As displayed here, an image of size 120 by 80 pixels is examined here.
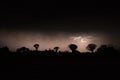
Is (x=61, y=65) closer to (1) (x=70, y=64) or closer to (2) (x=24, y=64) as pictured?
(1) (x=70, y=64)

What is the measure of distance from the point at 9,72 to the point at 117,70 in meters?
15.0

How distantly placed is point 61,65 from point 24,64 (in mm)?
5682

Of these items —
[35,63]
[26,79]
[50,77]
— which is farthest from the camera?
[35,63]

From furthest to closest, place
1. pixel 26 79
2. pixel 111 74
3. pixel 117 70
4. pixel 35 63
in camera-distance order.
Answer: pixel 35 63, pixel 117 70, pixel 111 74, pixel 26 79

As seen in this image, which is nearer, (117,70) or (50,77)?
(50,77)

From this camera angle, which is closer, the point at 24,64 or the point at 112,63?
the point at 24,64

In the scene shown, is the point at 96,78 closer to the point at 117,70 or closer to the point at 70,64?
the point at 117,70

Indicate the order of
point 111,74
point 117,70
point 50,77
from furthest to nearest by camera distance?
point 117,70
point 111,74
point 50,77

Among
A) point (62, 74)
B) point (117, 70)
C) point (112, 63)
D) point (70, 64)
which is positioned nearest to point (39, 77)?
point (62, 74)

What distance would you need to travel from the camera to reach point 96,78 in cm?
2531

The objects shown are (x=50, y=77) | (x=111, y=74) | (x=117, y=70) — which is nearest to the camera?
(x=50, y=77)

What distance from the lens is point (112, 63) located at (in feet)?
107

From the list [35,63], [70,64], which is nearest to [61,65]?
[70,64]

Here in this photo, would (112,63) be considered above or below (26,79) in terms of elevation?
above
